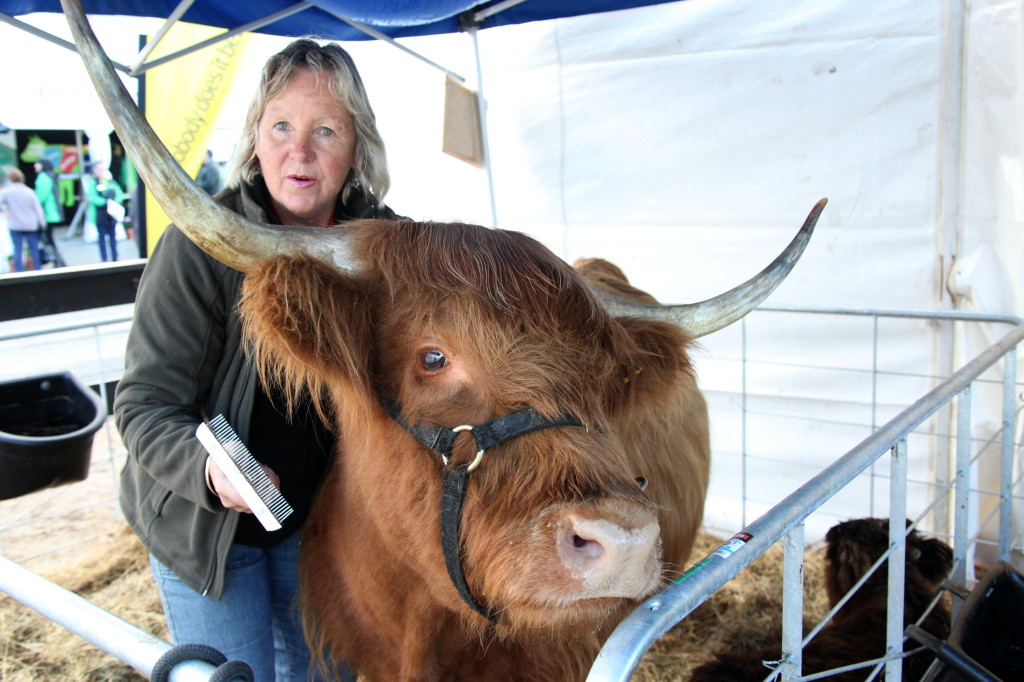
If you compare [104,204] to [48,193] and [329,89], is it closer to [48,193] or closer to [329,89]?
[48,193]

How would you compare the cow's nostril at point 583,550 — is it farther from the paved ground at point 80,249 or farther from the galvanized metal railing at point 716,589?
the paved ground at point 80,249

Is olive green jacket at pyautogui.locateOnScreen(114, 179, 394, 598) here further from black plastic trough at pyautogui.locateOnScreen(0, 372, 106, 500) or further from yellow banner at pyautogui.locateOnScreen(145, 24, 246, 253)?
yellow banner at pyautogui.locateOnScreen(145, 24, 246, 253)

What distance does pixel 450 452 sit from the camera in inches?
65.3

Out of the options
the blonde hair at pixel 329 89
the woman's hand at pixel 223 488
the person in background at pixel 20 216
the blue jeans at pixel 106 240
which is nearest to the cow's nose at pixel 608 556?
the woman's hand at pixel 223 488

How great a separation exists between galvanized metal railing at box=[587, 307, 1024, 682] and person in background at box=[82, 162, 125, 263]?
44.4ft

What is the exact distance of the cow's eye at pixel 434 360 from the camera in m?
1.73

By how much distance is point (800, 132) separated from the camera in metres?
4.39

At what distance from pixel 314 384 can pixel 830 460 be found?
3.84 meters

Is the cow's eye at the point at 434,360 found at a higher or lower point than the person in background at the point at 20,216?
lower

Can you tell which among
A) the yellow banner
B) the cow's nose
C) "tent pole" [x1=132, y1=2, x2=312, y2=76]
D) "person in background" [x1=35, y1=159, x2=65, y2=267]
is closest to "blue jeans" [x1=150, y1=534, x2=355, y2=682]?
the cow's nose

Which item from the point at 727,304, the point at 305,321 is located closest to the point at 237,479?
the point at 305,321

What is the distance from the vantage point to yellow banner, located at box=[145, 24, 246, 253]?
305 inches

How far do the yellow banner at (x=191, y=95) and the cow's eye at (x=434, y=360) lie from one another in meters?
6.91

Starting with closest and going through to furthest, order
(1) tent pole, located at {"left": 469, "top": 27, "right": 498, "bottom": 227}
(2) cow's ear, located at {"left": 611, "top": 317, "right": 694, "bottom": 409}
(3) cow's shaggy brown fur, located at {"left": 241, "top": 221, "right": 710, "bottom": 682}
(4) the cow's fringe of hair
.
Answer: (3) cow's shaggy brown fur, located at {"left": 241, "top": 221, "right": 710, "bottom": 682} → (4) the cow's fringe of hair → (2) cow's ear, located at {"left": 611, "top": 317, "right": 694, "bottom": 409} → (1) tent pole, located at {"left": 469, "top": 27, "right": 498, "bottom": 227}
